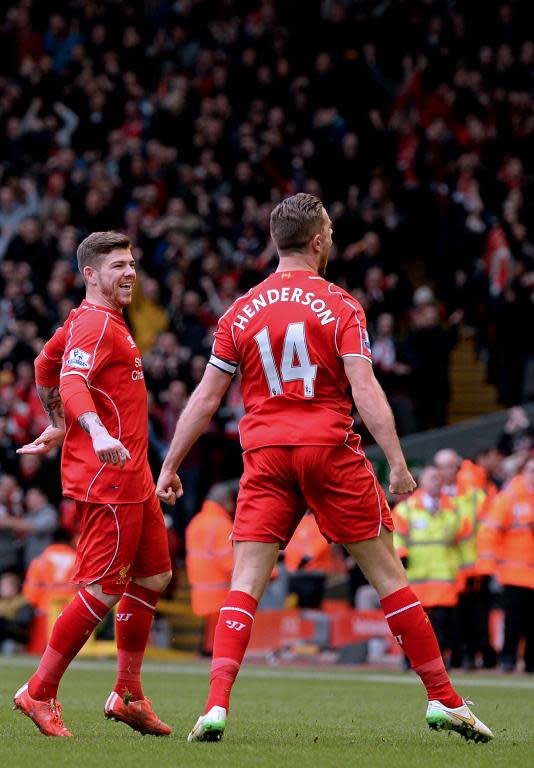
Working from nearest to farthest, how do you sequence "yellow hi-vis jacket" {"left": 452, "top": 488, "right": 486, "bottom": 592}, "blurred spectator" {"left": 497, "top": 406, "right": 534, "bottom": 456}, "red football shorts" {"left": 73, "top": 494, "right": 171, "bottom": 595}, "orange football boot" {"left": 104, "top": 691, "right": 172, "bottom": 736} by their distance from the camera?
"red football shorts" {"left": 73, "top": 494, "right": 171, "bottom": 595}, "orange football boot" {"left": 104, "top": 691, "right": 172, "bottom": 736}, "yellow hi-vis jacket" {"left": 452, "top": 488, "right": 486, "bottom": 592}, "blurred spectator" {"left": 497, "top": 406, "right": 534, "bottom": 456}

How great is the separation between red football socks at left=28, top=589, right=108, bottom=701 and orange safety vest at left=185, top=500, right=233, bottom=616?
427 inches

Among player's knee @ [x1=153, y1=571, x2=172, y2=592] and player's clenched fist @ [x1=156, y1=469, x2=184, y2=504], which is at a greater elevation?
player's clenched fist @ [x1=156, y1=469, x2=184, y2=504]

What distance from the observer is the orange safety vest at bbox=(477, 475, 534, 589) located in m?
16.6

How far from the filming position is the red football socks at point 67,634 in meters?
7.53

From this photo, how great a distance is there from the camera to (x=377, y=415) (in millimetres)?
7074

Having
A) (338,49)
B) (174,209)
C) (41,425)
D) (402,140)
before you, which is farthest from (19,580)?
(338,49)

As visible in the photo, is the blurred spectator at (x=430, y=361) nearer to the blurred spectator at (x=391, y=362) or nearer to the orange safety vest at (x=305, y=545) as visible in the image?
the blurred spectator at (x=391, y=362)

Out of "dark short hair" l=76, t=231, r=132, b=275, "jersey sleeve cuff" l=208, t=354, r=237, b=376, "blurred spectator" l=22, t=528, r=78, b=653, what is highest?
"dark short hair" l=76, t=231, r=132, b=275

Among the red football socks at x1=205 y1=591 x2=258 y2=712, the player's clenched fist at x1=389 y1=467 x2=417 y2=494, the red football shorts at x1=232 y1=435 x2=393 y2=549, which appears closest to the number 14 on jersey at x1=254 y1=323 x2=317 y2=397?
the red football shorts at x1=232 y1=435 x2=393 y2=549

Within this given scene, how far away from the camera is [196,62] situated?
27000mm

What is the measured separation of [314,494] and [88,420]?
1.13 metres

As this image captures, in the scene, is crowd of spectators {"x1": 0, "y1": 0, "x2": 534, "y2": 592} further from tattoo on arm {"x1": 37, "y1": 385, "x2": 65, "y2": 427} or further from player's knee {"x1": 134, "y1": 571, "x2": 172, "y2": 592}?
player's knee {"x1": 134, "y1": 571, "x2": 172, "y2": 592}

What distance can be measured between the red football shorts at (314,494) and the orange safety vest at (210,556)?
1127cm

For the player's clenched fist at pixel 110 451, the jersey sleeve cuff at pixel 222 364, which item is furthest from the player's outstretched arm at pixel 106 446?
the jersey sleeve cuff at pixel 222 364
